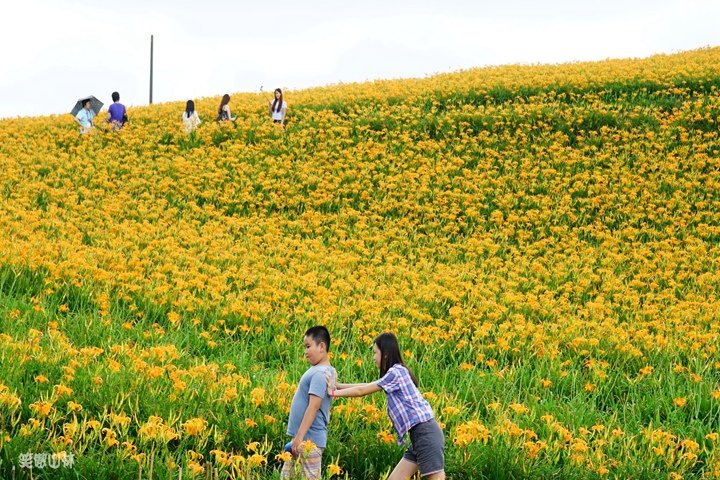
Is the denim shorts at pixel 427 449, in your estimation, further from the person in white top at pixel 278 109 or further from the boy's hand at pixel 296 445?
the person in white top at pixel 278 109

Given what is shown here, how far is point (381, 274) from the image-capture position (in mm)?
10672

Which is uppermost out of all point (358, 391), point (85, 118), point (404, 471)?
point (85, 118)

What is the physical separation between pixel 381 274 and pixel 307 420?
6.61 m

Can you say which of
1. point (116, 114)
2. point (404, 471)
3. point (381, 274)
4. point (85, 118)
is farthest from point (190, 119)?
point (404, 471)

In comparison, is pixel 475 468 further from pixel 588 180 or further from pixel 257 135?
pixel 257 135

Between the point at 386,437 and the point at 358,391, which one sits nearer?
the point at 358,391

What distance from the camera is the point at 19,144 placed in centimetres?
1788

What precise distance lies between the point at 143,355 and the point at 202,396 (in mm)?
898

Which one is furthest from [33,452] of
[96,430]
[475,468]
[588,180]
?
[588,180]

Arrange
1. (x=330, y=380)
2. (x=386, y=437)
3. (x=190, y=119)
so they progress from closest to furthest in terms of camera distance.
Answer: (x=330, y=380) → (x=386, y=437) → (x=190, y=119)

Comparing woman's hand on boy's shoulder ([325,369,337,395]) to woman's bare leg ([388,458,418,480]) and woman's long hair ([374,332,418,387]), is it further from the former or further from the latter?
woman's bare leg ([388,458,418,480])

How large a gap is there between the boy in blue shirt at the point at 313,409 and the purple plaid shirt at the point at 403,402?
352mm

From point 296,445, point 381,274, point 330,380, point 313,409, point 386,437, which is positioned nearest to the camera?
point 296,445

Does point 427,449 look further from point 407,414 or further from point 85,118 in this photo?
point 85,118
